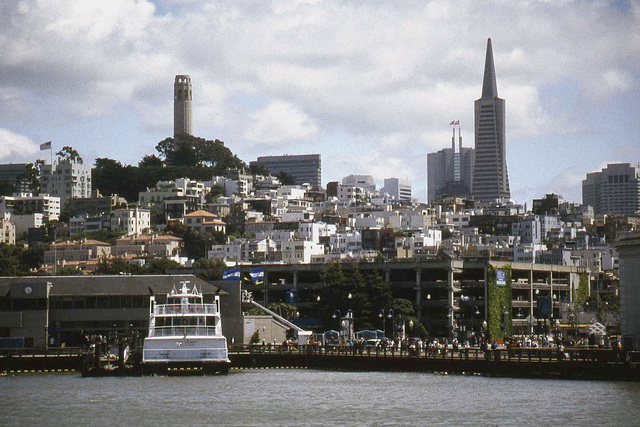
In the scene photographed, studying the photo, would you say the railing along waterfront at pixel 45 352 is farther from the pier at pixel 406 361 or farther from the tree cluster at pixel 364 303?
the tree cluster at pixel 364 303

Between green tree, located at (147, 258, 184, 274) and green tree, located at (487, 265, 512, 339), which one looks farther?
green tree, located at (147, 258, 184, 274)

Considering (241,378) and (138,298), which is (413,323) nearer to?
(138,298)

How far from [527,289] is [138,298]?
5816 centimetres

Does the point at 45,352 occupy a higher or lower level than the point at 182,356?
higher

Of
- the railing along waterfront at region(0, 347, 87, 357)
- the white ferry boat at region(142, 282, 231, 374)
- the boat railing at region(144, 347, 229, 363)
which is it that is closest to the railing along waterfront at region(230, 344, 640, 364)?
the railing along waterfront at region(0, 347, 87, 357)

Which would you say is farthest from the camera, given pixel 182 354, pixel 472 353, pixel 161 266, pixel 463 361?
pixel 161 266

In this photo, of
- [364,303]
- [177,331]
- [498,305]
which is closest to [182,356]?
[177,331]

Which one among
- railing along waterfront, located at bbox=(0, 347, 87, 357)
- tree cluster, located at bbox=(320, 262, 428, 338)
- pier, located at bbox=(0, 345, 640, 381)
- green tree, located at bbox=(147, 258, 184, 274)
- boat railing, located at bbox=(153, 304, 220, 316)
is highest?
green tree, located at bbox=(147, 258, 184, 274)

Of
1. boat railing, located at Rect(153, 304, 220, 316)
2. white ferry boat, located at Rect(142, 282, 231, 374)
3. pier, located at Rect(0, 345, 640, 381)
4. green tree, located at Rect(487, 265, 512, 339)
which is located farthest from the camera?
green tree, located at Rect(487, 265, 512, 339)

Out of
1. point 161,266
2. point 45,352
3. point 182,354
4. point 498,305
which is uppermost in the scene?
point 161,266

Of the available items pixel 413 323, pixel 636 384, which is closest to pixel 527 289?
pixel 413 323

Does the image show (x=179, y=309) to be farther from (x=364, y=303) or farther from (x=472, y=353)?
(x=364, y=303)

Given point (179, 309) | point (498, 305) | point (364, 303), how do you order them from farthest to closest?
point (498, 305) → point (364, 303) → point (179, 309)

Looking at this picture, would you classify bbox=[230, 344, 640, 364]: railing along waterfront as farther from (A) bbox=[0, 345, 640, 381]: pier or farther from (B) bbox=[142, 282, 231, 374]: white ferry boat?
(B) bbox=[142, 282, 231, 374]: white ferry boat
